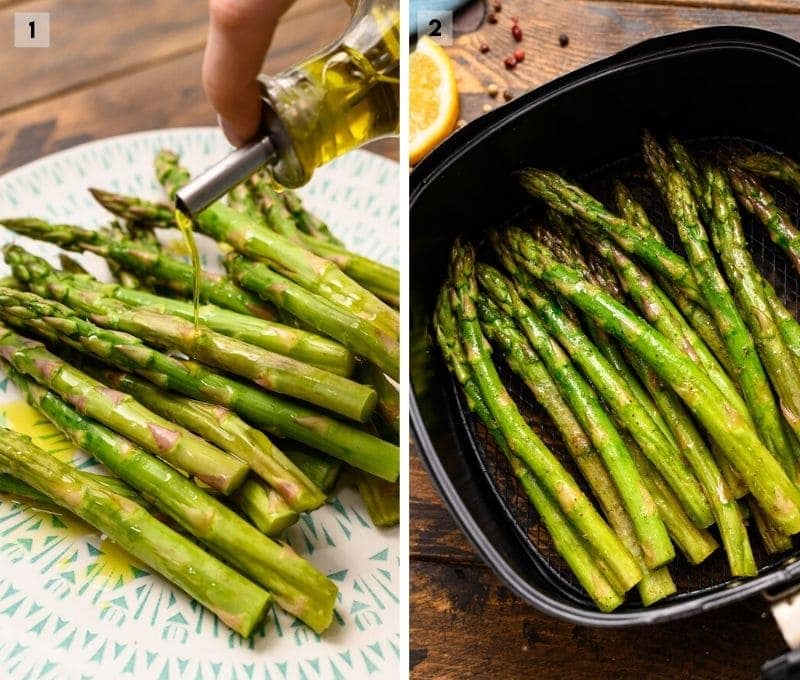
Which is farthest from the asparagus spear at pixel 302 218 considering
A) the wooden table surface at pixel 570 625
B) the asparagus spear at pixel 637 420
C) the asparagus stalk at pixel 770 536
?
the asparagus stalk at pixel 770 536

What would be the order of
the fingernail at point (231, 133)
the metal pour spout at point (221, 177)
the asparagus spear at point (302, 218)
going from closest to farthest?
the metal pour spout at point (221, 177) → the fingernail at point (231, 133) → the asparagus spear at point (302, 218)

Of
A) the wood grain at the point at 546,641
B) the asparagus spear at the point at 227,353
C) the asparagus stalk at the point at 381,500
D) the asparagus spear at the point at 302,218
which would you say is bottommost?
the wood grain at the point at 546,641

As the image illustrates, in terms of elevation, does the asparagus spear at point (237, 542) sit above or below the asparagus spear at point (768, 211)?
below

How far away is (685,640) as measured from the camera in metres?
1.23

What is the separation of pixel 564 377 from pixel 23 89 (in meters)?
1.17

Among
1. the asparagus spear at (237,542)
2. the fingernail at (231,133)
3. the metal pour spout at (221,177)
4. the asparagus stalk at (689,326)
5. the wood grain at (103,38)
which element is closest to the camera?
the metal pour spout at (221,177)

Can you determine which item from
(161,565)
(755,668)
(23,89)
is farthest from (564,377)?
(23,89)

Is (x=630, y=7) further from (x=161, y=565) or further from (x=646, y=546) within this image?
(x=161, y=565)

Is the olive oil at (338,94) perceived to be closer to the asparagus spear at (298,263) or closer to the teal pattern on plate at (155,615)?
the asparagus spear at (298,263)

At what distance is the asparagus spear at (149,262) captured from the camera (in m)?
1.32

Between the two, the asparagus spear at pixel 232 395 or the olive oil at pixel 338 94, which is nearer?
the olive oil at pixel 338 94

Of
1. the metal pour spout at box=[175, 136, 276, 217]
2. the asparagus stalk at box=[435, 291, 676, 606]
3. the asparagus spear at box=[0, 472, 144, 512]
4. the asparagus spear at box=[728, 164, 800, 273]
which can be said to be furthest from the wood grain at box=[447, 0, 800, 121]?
the asparagus spear at box=[0, 472, 144, 512]

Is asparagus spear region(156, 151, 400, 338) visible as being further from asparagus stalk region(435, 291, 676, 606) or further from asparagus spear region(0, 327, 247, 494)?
asparagus spear region(0, 327, 247, 494)

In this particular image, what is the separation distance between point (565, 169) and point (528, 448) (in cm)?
51
